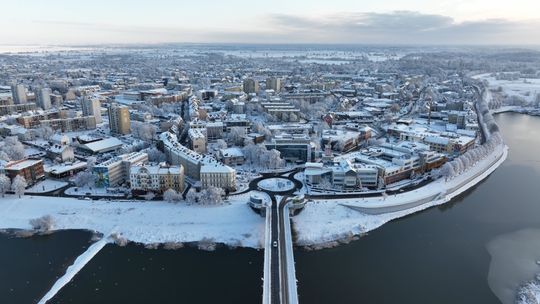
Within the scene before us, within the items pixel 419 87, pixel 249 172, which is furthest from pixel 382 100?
pixel 249 172

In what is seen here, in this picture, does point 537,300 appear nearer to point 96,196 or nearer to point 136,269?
point 136,269

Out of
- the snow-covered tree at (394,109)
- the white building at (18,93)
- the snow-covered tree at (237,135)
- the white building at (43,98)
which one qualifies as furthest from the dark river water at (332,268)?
the white building at (18,93)

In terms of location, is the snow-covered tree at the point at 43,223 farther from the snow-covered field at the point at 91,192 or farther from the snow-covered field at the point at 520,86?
the snow-covered field at the point at 520,86

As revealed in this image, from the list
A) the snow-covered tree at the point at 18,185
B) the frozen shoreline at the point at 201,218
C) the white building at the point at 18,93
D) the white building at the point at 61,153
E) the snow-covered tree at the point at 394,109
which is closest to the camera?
the frozen shoreline at the point at 201,218

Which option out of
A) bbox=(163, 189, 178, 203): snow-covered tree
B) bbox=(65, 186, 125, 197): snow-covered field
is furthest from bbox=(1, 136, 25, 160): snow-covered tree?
bbox=(163, 189, 178, 203): snow-covered tree

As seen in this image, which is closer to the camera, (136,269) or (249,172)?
(136,269)

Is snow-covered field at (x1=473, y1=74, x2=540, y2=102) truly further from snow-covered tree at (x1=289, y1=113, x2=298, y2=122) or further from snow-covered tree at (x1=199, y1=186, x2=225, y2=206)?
snow-covered tree at (x1=199, y1=186, x2=225, y2=206)
